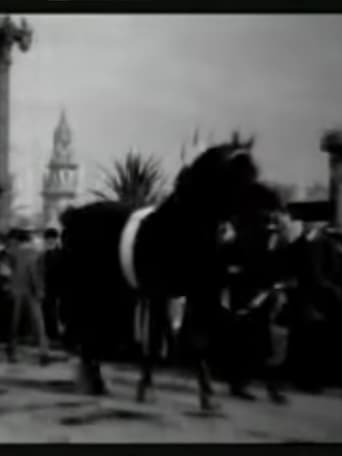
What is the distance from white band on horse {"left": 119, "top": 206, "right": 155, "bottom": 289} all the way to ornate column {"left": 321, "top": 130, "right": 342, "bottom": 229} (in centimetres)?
68

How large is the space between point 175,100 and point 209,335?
87 cm

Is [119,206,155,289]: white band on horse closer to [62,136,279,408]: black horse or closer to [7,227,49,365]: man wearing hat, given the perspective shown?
[62,136,279,408]: black horse

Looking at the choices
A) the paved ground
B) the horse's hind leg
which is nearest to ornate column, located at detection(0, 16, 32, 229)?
the paved ground

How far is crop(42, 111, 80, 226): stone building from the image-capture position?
6164mm

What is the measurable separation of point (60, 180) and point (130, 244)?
13.7 inches

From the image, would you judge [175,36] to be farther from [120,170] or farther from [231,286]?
[231,286]

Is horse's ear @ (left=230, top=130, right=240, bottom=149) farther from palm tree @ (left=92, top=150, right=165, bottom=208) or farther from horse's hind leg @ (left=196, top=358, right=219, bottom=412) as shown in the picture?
horse's hind leg @ (left=196, top=358, right=219, bottom=412)

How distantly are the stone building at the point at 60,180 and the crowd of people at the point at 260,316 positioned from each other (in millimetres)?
78

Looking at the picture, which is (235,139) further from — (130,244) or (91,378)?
(91,378)

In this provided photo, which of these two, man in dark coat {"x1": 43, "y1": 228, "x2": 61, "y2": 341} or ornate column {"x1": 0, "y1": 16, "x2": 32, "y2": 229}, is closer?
ornate column {"x1": 0, "y1": 16, "x2": 32, "y2": 229}

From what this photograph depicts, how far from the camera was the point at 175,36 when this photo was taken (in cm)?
609

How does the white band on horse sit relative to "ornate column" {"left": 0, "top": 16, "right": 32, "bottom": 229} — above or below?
below

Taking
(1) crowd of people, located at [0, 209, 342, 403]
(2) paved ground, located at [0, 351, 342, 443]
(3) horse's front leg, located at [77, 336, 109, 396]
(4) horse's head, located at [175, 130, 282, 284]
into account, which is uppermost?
(4) horse's head, located at [175, 130, 282, 284]

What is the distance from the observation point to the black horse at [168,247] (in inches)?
241
